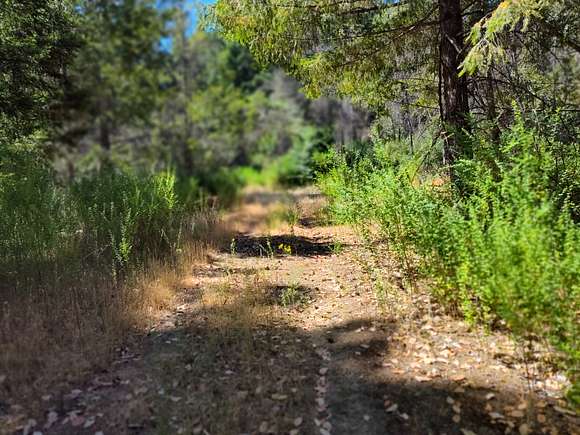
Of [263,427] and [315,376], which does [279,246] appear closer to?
[315,376]

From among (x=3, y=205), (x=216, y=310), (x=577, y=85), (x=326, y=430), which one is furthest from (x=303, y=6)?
(x=577, y=85)

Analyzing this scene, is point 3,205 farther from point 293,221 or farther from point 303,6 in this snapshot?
point 293,221

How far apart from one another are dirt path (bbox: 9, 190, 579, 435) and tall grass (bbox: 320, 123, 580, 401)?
34 centimetres

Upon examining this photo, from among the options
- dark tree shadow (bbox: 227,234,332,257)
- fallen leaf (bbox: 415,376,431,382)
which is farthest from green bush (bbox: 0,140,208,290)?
fallen leaf (bbox: 415,376,431,382)

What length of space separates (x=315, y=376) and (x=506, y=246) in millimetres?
1727

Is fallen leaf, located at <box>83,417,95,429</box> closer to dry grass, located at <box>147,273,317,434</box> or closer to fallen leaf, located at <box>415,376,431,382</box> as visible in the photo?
dry grass, located at <box>147,273,317,434</box>

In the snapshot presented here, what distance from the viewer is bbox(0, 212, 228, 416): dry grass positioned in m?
3.92

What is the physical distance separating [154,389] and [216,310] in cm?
129

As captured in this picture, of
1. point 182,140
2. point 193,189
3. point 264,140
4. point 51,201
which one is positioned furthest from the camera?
point 264,140

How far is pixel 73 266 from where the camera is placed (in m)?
5.78

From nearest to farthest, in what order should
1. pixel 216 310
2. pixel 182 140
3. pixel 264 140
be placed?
1. pixel 216 310
2. pixel 182 140
3. pixel 264 140

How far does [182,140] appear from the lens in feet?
78.9

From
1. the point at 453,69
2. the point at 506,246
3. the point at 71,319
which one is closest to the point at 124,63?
the point at 453,69

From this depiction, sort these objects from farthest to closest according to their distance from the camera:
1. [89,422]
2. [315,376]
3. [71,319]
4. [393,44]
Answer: [393,44] → [71,319] → [315,376] → [89,422]
